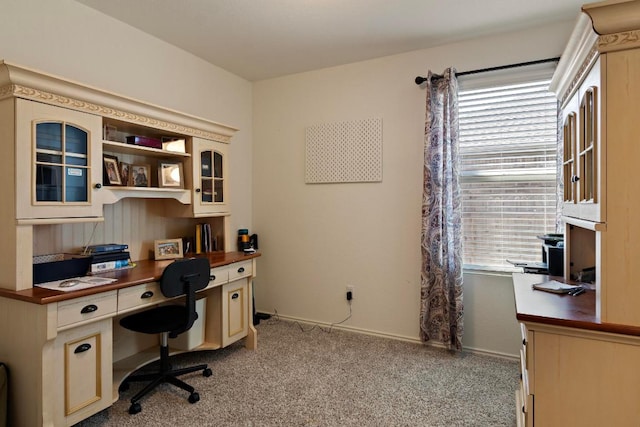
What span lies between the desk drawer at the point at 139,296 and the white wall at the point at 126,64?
144 cm

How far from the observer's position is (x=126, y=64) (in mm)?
2717

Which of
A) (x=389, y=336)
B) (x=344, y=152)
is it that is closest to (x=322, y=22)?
(x=344, y=152)

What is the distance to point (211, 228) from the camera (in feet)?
10.6

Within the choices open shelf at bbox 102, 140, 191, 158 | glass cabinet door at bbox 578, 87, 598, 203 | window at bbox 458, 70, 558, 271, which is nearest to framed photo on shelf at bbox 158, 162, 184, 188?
open shelf at bbox 102, 140, 191, 158

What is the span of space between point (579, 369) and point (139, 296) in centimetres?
225

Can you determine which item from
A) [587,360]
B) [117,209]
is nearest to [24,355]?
[117,209]

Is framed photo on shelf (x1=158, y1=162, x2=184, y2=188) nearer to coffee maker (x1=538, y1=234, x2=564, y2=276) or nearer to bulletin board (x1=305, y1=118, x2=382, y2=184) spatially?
bulletin board (x1=305, y1=118, x2=382, y2=184)

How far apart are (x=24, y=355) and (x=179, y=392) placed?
0.93 meters

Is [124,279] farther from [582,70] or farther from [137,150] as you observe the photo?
[582,70]

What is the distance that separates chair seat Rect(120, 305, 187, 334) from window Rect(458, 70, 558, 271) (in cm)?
230

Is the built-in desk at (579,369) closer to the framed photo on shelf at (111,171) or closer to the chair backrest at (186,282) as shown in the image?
the chair backrest at (186,282)

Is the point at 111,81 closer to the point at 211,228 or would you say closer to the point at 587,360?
the point at 211,228

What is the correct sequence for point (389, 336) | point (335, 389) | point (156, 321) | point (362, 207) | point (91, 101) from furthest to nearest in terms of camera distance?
point (362, 207), point (389, 336), point (335, 389), point (156, 321), point (91, 101)

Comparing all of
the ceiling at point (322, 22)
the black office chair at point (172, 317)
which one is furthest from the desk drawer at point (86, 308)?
the ceiling at point (322, 22)
